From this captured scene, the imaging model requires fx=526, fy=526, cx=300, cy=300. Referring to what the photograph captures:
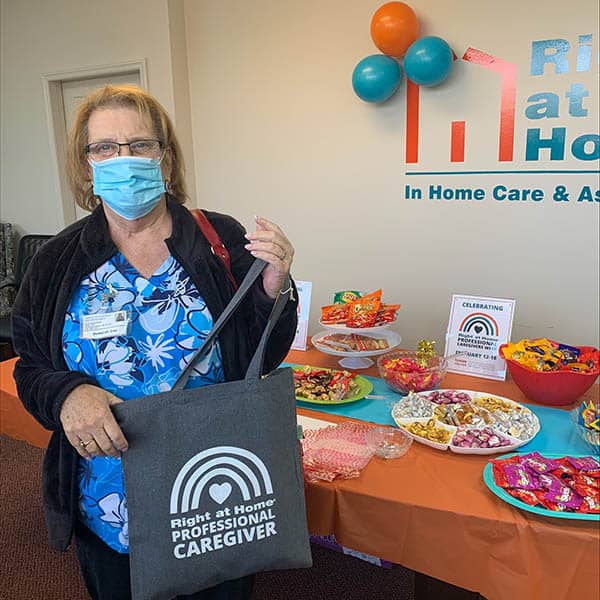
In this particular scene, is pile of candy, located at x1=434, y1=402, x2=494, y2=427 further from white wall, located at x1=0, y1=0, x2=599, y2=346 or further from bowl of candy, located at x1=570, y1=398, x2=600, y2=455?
white wall, located at x1=0, y1=0, x2=599, y2=346

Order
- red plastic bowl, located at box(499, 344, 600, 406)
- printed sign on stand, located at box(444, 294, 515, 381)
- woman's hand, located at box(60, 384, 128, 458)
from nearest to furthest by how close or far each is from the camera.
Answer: woman's hand, located at box(60, 384, 128, 458), red plastic bowl, located at box(499, 344, 600, 406), printed sign on stand, located at box(444, 294, 515, 381)

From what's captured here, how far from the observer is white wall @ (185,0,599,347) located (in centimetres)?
252

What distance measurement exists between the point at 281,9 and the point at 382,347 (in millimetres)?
2214

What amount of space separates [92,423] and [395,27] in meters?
2.37

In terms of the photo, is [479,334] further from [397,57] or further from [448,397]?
[397,57]

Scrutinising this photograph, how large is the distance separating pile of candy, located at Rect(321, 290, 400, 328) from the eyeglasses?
37.9 inches

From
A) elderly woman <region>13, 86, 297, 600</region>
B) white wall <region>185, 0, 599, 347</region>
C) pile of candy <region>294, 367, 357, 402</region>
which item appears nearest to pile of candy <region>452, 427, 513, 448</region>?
pile of candy <region>294, 367, 357, 402</region>

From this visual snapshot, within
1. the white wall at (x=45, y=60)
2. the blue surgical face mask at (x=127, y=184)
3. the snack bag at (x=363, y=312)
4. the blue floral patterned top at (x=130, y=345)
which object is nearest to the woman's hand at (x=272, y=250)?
the blue floral patterned top at (x=130, y=345)

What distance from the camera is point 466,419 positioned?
136 cm

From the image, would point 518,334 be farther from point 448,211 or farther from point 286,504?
point 286,504

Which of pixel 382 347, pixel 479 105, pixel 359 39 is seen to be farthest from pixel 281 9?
pixel 382 347

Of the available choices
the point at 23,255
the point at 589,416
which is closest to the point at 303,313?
the point at 589,416

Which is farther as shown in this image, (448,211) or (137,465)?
(448,211)

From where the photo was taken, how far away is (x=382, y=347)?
6.04ft
